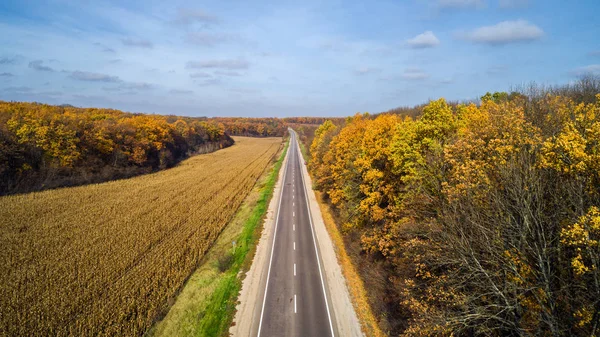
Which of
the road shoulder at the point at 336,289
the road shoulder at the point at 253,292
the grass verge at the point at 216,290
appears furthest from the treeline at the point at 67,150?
the road shoulder at the point at 336,289

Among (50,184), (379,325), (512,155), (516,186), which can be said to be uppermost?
(512,155)

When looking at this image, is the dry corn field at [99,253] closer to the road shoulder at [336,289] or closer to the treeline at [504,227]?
the road shoulder at [336,289]

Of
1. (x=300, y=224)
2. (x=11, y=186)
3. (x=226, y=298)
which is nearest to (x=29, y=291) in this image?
(x=226, y=298)

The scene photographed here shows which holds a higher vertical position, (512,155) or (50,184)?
(512,155)

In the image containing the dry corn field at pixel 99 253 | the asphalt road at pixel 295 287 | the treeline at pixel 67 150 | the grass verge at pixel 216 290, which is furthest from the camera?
the treeline at pixel 67 150

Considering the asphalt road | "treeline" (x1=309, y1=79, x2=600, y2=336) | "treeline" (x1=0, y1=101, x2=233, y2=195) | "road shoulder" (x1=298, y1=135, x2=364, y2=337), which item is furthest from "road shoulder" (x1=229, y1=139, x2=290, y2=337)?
"treeline" (x1=0, y1=101, x2=233, y2=195)

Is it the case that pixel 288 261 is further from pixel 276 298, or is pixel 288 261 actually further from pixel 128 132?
pixel 128 132
